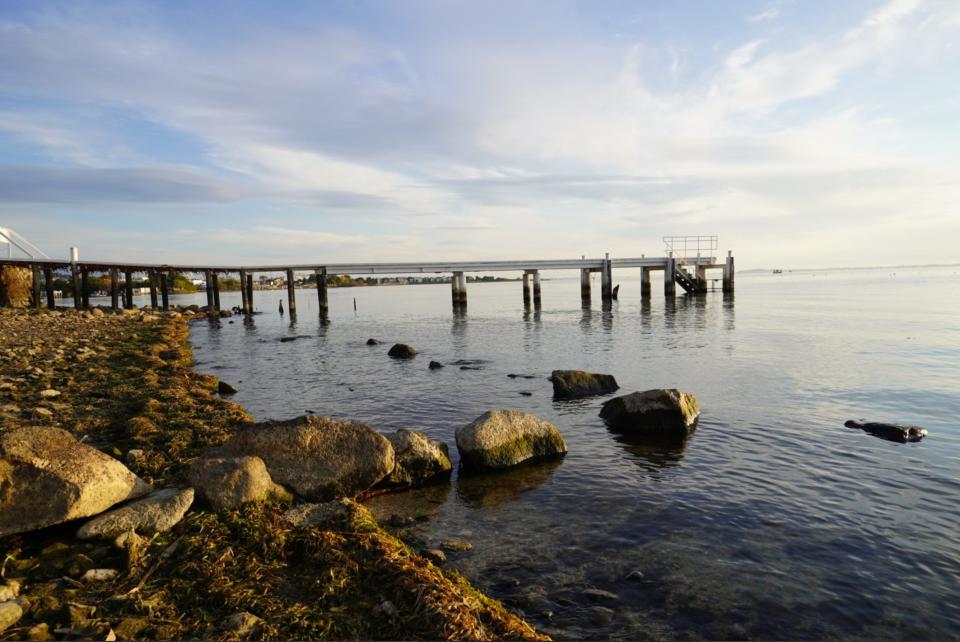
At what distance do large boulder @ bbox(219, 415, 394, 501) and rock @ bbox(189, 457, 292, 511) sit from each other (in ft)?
1.79

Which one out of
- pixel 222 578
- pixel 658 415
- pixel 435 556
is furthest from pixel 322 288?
pixel 222 578

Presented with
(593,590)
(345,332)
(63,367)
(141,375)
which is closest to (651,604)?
(593,590)

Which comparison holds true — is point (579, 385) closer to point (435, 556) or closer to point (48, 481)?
point (435, 556)

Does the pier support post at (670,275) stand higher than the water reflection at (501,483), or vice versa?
the pier support post at (670,275)

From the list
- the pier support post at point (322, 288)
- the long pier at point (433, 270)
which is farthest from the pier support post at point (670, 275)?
the pier support post at point (322, 288)

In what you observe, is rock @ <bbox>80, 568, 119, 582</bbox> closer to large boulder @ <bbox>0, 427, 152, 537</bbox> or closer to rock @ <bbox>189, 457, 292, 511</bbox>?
large boulder @ <bbox>0, 427, 152, 537</bbox>

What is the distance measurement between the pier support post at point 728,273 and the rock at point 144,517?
3058 inches

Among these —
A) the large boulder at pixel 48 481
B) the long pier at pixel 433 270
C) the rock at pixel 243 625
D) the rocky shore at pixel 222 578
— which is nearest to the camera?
the rock at pixel 243 625

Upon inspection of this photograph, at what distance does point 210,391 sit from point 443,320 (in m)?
39.6

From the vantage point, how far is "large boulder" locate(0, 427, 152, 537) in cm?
633

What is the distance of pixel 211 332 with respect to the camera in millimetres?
47469

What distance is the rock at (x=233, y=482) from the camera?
303 inches

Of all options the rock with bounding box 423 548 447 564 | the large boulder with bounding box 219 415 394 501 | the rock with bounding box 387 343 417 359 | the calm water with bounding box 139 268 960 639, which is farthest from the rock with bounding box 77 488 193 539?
the rock with bounding box 387 343 417 359

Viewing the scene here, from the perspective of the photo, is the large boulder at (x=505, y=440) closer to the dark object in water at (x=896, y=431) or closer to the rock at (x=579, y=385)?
the rock at (x=579, y=385)
